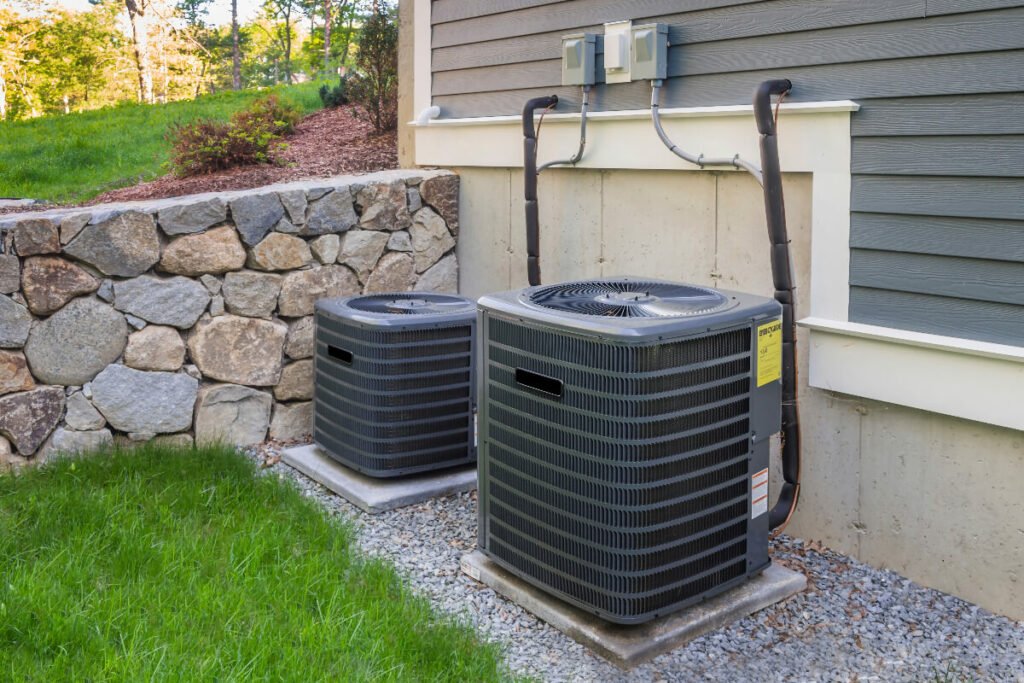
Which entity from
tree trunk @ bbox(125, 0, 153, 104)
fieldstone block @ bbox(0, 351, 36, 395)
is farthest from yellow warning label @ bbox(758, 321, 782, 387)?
tree trunk @ bbox(125, 0, 153, 104)

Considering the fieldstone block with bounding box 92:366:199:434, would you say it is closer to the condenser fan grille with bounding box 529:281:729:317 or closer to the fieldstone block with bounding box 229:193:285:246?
the fieldstone block with bounding box 229:193:285:246

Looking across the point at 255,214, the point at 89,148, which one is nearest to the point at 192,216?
the point at 255,214

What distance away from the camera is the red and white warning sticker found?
9.20 ft

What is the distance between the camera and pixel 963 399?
278cm

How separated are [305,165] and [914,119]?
164 inches

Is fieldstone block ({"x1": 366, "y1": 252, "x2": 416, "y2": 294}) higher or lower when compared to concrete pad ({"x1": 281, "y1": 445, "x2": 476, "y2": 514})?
higher

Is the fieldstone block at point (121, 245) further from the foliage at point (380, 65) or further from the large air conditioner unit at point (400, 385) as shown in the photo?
the foliage at point (380, 65)

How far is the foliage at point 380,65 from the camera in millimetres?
6883

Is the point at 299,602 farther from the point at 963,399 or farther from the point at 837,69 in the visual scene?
the point at 837,69

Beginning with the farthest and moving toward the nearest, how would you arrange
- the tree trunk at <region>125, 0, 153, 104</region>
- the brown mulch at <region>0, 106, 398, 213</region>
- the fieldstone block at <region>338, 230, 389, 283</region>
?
the tree trunk at <region>125, 0, 153, 104</region> < the brown mulch at <region>0, 106, 398, 213</region> < the fieldstone block at <region>338, 230, 389, 283</region>

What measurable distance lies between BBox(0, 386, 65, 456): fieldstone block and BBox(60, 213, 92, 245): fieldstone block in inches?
24.5

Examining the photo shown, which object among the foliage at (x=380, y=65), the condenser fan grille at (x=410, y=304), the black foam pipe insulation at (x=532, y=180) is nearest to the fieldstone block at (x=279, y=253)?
the condenser fan grille at (x=410, y=304)

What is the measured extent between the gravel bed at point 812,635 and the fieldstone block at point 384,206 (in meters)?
1.85

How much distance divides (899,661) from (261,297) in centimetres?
302
